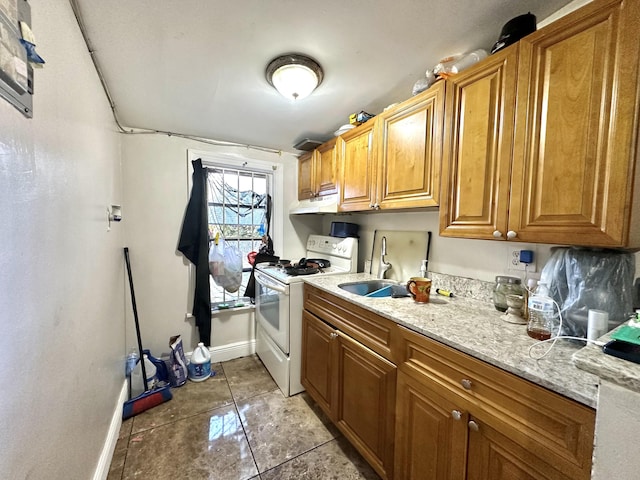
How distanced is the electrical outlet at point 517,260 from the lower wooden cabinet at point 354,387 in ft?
2.75

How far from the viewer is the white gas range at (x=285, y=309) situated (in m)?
1.99

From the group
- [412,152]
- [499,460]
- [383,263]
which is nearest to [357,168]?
[412,152]

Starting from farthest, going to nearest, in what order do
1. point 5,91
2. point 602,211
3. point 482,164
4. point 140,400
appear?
point 140,400 → point 482,164 → point 602,211 → point 5,91

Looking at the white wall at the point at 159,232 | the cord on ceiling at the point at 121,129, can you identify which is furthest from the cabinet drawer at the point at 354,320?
the cord on ceiling at the point at 121,129

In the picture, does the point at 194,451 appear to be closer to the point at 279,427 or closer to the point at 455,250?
the point at 279,427

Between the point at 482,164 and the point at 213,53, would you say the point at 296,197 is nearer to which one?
the point at 213,53

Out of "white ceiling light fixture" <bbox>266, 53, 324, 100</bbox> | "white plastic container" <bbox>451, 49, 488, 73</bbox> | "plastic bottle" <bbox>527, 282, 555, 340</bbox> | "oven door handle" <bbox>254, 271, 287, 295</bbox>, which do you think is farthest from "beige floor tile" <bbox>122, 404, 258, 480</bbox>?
"white plastic container" <bbox>451, 49, 488, 73</bbox>

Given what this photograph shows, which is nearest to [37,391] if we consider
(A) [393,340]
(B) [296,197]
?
(A) [393,340]

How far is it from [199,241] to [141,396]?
128 centimetres

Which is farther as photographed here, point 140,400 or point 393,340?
point 140,400

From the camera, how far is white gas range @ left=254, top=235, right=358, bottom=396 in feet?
6.52

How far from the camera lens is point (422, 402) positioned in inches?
42.0

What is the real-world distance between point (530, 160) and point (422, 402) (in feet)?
3.57

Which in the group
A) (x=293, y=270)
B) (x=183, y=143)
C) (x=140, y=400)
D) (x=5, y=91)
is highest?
(x=183, y=143)
